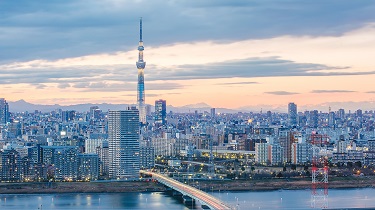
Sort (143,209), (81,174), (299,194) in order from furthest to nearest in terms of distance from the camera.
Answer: (81,174) < (299,194) < (143,209)

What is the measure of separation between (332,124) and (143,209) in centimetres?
4176

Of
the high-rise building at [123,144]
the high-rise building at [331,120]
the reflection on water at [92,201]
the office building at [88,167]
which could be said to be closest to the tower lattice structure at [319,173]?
the reflection on water at [92,201]

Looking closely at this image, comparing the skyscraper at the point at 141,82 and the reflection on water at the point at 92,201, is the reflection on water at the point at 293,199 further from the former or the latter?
the skyscraper at the point at 141,82

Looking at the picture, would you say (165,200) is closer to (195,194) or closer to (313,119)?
(195,194)

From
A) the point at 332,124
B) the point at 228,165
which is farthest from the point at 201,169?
the point at 332,124

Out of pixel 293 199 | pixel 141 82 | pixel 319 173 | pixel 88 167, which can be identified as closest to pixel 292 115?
pixel 141 82

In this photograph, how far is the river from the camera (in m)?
20.1

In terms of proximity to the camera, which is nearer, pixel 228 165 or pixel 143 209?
pixel 143 209

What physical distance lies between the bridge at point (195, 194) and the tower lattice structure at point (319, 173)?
8.04 ft

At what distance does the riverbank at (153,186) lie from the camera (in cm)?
2481

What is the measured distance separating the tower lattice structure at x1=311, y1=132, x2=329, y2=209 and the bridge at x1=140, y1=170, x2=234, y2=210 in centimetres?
245

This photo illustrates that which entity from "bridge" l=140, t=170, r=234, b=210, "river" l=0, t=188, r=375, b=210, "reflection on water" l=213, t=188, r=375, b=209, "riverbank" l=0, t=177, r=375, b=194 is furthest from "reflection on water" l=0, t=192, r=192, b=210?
"reflection on water" l=213, t=188, r=375, b=209

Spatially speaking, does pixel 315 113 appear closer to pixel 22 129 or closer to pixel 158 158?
pixel 22 129

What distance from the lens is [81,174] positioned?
27.6 m
